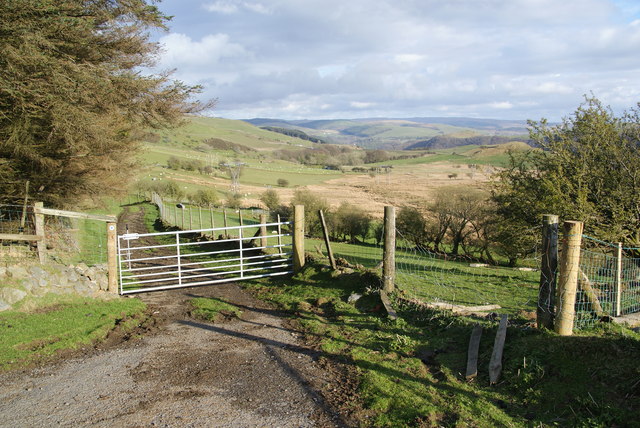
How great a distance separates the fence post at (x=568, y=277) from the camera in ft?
19.3

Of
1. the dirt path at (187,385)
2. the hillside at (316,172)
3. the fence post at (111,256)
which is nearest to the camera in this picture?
the dirt path at (187,385)

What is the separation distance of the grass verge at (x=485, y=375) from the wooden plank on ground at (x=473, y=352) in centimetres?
10

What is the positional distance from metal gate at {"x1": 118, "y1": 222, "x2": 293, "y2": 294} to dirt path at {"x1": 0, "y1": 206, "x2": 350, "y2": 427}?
3.20m

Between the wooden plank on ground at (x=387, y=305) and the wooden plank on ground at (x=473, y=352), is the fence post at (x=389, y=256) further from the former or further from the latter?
the wooden plank on ground at (x=473, y=352)

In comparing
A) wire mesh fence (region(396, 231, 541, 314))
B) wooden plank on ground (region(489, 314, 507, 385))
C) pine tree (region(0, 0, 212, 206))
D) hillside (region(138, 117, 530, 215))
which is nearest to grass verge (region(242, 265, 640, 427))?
wooden plank on ground (region(489, 314, 507, 385))

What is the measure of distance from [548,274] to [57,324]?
7.98 meters

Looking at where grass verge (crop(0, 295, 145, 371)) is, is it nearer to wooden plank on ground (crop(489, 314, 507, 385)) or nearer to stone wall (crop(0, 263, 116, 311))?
stone wall (crop(0, 263, 116, 311))

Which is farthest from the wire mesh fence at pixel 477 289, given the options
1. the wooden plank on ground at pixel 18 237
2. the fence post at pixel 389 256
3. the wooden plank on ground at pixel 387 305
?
the wooden plank on ground at pixel 18 237

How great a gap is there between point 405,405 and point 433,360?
140 centimetres

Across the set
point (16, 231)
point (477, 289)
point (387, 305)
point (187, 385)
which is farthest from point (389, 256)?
point (16, 231)

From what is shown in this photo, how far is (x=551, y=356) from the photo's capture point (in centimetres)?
559

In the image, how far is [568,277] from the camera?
233 inches

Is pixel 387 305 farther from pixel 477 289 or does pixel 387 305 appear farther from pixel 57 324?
pixel 477 289

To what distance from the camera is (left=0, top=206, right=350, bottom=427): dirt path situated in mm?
4992
